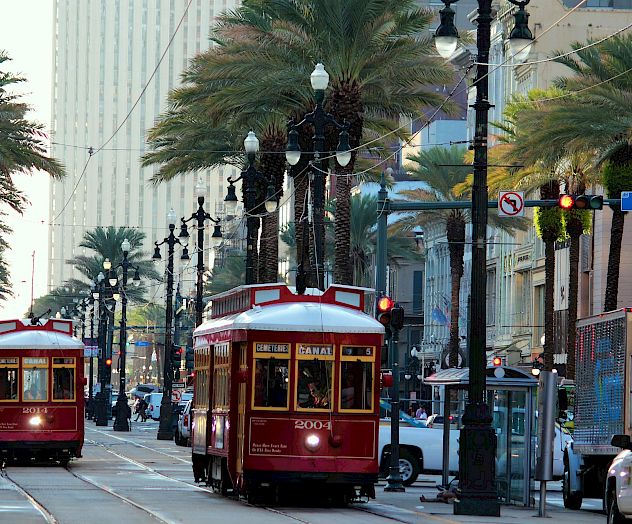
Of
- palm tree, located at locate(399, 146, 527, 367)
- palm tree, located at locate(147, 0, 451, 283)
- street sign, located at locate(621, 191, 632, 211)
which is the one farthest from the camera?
palm tree, located at locate(399, 146, 527, 367)

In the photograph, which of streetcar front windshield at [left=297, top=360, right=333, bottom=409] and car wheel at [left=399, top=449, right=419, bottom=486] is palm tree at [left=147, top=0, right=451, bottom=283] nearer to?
car wheel at [left=399, top=449, right=419, bottom=486]

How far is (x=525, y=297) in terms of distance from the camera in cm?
8194

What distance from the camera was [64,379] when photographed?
125ft

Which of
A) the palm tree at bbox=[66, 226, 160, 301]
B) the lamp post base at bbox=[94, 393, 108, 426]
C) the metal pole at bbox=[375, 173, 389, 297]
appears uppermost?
the palm tree at bbox=[66, 226, 160, 301]

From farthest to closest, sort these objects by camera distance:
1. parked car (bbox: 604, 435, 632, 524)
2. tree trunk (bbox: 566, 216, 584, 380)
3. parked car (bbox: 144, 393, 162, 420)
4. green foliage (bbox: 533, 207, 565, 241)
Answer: parked car (bbox: 144, 393, 162, 420), green foliage (bbox: 533, 207, 565, 241), tree trunk (bbox: 566, 216, 584, 380), parked car (bbox: 604, 435, 632, 524)

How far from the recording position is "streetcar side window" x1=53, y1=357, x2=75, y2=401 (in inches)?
1487

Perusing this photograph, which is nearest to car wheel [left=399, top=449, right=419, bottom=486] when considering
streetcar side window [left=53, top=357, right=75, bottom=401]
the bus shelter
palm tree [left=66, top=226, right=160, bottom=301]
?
the bus shelter

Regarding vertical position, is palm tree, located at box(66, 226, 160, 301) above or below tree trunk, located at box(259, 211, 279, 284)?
above

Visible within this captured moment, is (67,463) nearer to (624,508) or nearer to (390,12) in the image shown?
(390,12)

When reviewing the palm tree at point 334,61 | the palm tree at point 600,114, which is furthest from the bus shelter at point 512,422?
the palm tree at point 600,114

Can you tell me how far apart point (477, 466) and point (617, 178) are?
81.9 ft

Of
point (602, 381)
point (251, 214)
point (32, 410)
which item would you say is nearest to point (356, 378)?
point (602, 381)

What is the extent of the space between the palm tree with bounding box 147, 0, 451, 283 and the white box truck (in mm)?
13376

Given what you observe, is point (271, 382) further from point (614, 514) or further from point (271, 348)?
point (614, 514)
